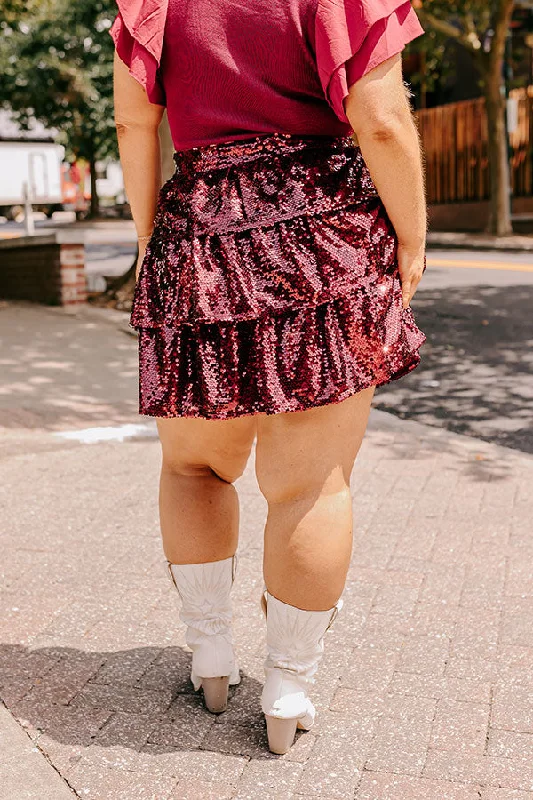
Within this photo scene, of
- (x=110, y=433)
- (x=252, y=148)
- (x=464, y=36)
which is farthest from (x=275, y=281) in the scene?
(x=464, y=36)

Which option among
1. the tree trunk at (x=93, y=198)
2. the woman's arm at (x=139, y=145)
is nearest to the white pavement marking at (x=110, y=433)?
the woman's arm at (x=139, y=145)

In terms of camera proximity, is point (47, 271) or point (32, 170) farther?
point (32, 170)

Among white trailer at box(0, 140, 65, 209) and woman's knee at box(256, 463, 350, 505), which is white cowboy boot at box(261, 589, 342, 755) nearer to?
woman's knee at box(256, 463, 350, 505)

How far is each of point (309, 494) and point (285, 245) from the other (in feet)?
1.96

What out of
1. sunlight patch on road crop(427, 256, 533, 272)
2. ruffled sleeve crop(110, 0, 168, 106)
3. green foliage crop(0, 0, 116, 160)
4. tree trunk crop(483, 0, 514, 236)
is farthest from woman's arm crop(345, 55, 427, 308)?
Answer: green foliage crop(0, 0, 116, 160)

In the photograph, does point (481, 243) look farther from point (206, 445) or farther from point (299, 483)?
point (299, 483)

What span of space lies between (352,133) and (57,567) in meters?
2.03

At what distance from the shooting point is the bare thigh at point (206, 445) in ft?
8.69

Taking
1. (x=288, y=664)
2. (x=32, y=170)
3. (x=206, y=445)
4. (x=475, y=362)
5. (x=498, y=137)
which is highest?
(x=32, y=170)

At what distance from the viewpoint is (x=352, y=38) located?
2.27 meters

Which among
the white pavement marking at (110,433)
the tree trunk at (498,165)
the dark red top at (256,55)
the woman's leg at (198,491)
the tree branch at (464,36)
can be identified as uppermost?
the tree branch at (464,36)

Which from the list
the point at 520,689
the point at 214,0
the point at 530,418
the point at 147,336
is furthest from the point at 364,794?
the point at 530,418

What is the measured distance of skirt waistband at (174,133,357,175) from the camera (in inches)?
95.5

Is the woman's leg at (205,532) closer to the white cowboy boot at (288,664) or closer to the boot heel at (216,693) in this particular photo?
the boot heel at (216,693)
